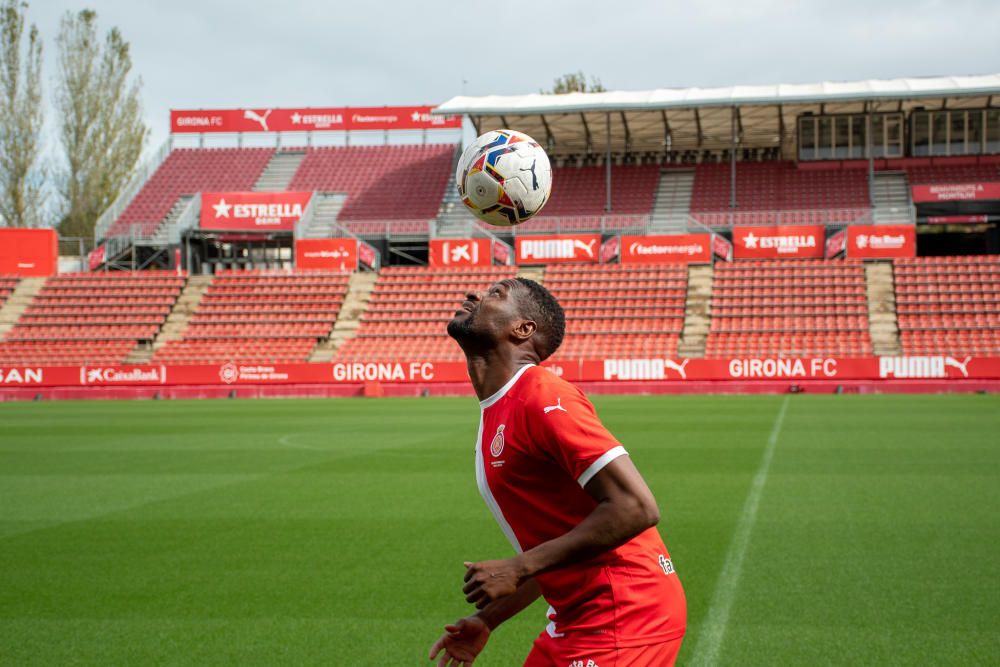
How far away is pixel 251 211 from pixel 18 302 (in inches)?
440

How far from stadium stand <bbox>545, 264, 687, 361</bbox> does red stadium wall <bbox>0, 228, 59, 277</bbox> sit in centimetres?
2312

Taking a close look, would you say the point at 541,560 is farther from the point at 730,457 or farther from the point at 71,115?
the point at 71,115

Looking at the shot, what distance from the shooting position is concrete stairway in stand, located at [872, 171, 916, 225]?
134ft

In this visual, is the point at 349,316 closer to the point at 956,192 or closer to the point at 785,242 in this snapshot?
the point at 785,242

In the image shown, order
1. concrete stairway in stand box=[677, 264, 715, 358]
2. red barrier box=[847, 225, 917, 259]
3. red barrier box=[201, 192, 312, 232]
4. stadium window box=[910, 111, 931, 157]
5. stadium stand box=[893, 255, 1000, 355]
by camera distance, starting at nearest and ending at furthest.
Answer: stadium stand box=[893, 255, 1000, 355], concrete stairway in stand box=[677, 264, 715, 358], red barrier box=[847, 225, 917, 259], red barrier box=[201, 192, 312, 232], stadium window box=[910, 111, 931, 157]

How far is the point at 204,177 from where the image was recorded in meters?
56.3

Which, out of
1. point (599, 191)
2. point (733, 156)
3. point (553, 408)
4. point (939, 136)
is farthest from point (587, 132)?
point (553, 408)

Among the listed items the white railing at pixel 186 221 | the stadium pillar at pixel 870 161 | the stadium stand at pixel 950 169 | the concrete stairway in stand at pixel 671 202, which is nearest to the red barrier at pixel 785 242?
the concrete stairway in stand at pixel 671 202

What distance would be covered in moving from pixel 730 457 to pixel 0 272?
39.3 metres

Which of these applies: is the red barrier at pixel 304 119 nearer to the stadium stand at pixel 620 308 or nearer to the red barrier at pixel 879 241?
the stadium stand at pixel 620 308

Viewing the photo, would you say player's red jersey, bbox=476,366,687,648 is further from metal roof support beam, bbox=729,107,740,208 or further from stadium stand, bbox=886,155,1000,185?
stadium stand, bbox=886,155,1000,185

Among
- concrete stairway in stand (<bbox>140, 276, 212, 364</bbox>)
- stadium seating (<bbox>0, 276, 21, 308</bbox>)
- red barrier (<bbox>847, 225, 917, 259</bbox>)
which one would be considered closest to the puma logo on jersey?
concrete stairway in stand (<bbox>140, 276, 212, 364</bbox>)

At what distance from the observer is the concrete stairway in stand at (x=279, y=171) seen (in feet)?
180

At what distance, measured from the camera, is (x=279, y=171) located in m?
56.4
